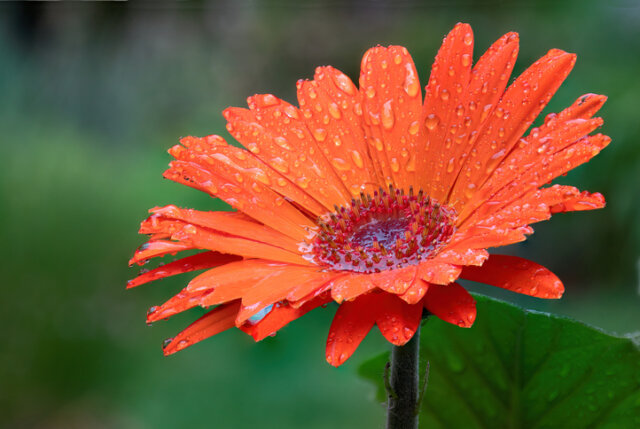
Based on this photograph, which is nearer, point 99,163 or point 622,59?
point 622,59

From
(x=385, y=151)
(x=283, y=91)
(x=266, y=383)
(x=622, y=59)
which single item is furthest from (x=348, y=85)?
(x=283, y=91)

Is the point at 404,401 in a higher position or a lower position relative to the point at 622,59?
lower

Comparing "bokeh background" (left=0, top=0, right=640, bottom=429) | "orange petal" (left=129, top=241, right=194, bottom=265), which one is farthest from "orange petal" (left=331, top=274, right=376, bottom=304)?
"bokeh background" (left=0, top=0, right=640, bottom=429)

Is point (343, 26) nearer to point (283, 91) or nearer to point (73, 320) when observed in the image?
point (283, 91)

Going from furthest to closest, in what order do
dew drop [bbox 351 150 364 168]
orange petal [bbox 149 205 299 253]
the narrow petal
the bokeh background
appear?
the bokeh background → dew drop [bbox 351 150 364 168] → orange petal [bbox 149 205 299 253] → the narrow petal

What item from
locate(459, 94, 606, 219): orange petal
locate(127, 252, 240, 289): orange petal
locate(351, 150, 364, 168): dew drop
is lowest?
locate(459, 94, 606, 219): orange petal

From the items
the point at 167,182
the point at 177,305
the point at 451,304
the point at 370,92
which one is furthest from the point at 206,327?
the point at 167,182

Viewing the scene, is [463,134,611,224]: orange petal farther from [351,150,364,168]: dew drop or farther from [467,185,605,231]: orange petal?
[351,150,364,168]: dew drop
